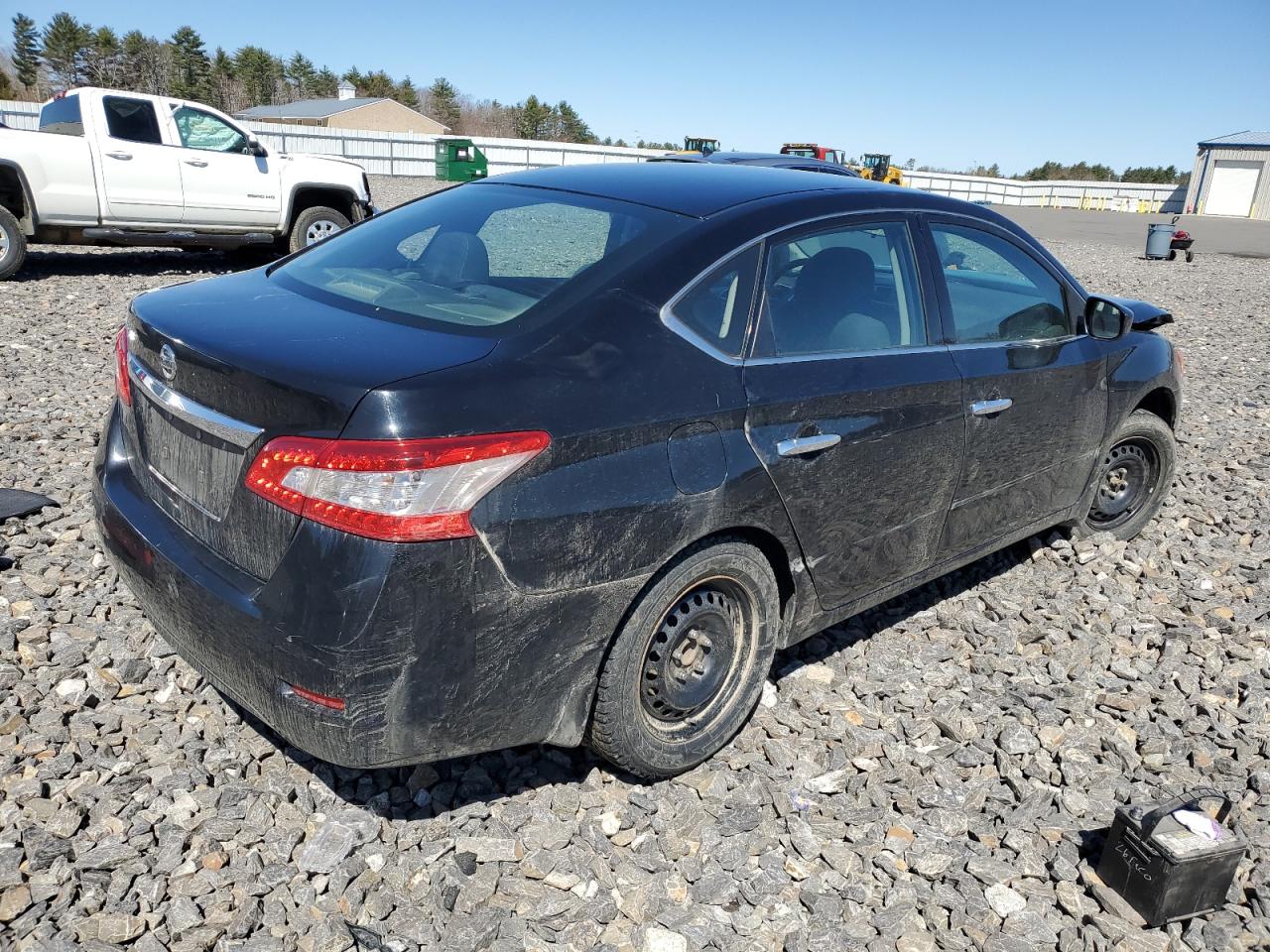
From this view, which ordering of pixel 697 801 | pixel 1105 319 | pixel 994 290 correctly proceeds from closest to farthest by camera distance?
pixel 697 801
pixel 994 290
pixel 1105 319

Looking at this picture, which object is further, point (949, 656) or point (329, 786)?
point (949, 656)

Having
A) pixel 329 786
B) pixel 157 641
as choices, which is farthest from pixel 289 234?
pixel 329 786

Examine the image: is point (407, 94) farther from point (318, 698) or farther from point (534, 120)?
point (318, 698)

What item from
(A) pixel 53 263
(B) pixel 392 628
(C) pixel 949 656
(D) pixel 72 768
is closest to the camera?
(B) pixel 392 628

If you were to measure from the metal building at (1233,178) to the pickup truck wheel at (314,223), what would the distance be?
4995 cm

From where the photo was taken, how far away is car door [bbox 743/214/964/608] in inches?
112

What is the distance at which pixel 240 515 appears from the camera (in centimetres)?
233

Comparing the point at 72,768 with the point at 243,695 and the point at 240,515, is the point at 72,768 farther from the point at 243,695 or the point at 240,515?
the point at 240,515

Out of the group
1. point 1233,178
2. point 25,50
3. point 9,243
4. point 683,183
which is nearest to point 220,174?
point 9,243

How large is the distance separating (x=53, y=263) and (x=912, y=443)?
38.4ft

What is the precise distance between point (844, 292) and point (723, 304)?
0.60 m

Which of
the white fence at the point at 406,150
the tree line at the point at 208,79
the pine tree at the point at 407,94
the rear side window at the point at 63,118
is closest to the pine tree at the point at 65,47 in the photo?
the tree line at the point at 208,79

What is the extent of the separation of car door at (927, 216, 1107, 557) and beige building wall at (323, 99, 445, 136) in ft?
225

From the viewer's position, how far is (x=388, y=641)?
2.15 metres
